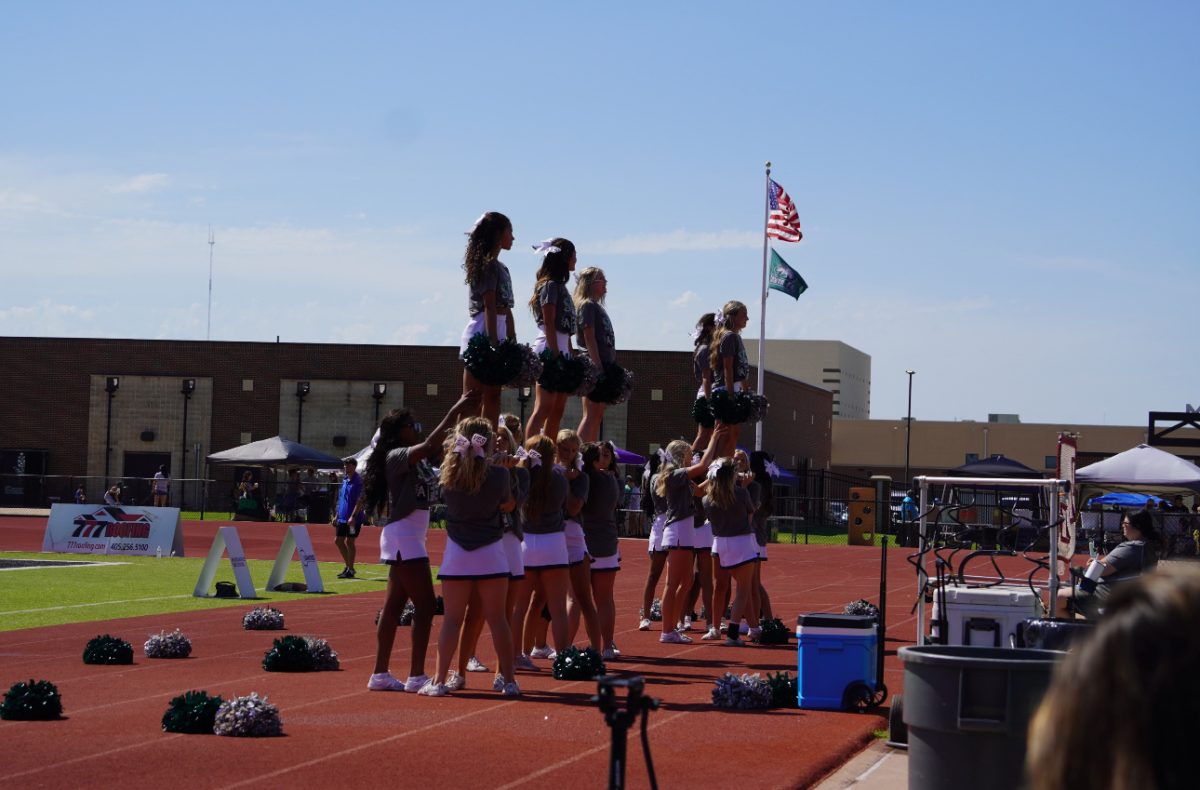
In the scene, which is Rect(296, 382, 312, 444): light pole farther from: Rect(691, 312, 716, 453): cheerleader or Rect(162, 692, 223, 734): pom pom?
Rect(162, 692, 223, 734): pom pom

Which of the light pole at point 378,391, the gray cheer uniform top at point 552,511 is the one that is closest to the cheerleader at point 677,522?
the gray cheer uniform top at point 552,511

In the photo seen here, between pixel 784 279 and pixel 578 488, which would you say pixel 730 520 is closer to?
pixel 578 488

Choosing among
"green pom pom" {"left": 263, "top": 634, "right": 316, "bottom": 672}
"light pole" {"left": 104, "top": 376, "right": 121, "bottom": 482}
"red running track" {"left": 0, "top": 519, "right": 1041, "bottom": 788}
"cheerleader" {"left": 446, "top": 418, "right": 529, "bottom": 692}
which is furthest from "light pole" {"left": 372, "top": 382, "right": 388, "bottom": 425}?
"cheerleader" {"left": 446, "top": 418, "right": 529, "bottom": 692}

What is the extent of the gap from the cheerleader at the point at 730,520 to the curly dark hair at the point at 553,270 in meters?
2.79

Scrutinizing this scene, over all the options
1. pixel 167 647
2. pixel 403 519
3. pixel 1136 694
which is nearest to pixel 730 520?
pixel 403 519

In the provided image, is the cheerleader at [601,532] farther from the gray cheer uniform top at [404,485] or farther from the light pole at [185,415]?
the light pole at [185,415]

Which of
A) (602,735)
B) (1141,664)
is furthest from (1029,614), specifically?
(1141,664)

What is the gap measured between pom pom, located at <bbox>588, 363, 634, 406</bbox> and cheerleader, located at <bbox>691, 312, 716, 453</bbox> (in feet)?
6.05

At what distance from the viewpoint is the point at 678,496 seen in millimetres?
14297

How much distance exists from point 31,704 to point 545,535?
4010 millimetres

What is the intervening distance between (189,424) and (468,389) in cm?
5117

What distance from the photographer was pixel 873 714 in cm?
1030

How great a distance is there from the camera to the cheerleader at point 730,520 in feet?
46.2

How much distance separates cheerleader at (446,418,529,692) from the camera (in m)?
10.6
